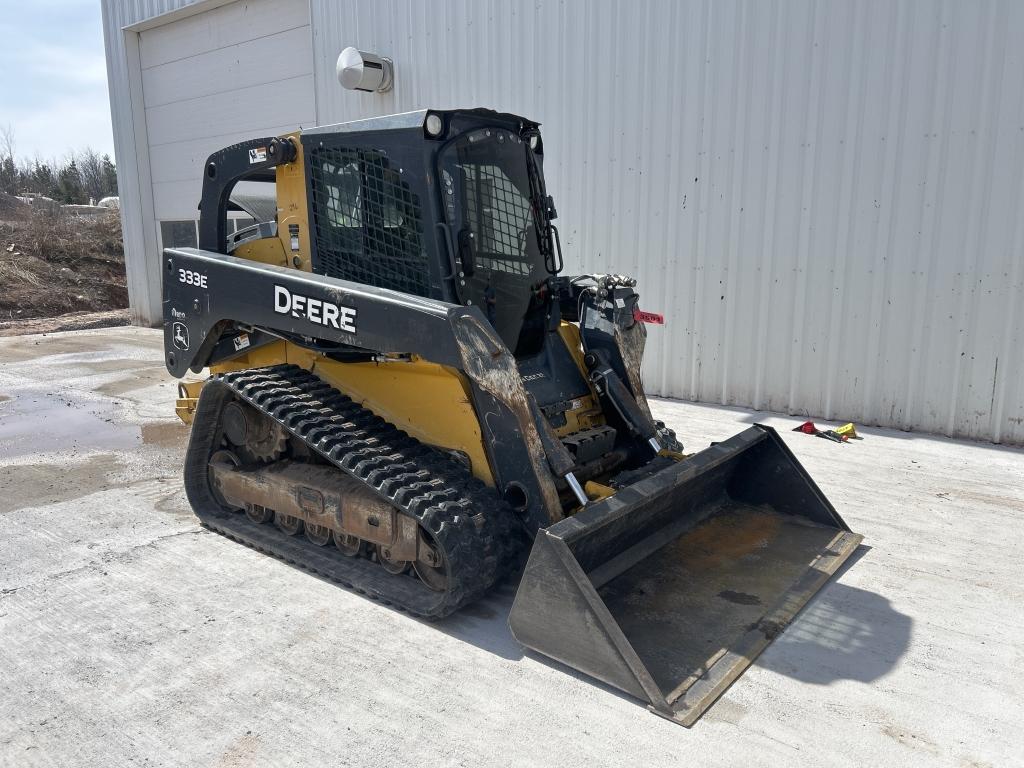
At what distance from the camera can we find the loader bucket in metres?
2.88

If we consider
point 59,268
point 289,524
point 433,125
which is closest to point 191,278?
point 289,524

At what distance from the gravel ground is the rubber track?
0.12 meters

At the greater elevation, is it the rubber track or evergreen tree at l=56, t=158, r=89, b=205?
evergreen tree at l=56, t=158, r=89, b=205

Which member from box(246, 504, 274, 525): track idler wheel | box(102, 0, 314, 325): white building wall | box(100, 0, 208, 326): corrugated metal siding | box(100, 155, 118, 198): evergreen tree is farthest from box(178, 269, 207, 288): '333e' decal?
box(100, 155, 118, 198): evergreen tree

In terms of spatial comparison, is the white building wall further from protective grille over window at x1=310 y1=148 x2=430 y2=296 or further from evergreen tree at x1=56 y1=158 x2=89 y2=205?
evergreen tree at x1=56 y1=158 x2=89 y2=205

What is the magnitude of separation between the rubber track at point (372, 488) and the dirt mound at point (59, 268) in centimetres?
1452

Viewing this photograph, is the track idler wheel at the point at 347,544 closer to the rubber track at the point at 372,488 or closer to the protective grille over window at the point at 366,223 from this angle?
the rubber track at the point at 372,488

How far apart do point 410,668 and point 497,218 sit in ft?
7.67

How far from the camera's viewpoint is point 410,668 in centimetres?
307

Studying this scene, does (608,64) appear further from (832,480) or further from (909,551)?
(909,551)

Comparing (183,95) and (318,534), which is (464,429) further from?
(183,95)

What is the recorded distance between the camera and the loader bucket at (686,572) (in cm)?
288

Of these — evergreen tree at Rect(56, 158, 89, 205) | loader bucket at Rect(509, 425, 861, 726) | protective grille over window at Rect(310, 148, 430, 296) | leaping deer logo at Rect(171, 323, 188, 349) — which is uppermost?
evergreen tree at Rect(56, 158, 89, 205)

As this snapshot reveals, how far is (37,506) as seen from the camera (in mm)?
4926
